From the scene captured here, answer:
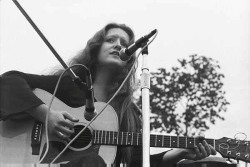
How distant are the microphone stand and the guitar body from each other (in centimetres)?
87

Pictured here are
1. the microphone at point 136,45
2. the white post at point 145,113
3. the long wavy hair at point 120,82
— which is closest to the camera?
the white post at point 145,113

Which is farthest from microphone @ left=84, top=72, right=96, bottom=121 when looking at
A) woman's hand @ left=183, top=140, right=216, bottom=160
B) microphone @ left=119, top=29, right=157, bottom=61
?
woman's hand @ left=183, top=140, right=216, bottom=160

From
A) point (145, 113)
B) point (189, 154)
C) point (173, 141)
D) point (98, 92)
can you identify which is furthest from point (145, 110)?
point (98, 92)

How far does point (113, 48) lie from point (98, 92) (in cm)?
35

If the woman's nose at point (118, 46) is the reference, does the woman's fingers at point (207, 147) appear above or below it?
below

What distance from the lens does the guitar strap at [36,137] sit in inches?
92.3

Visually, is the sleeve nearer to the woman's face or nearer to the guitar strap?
the guitar strap

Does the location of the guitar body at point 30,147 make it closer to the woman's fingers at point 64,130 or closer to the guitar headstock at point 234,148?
the woman's fingers at point 64,130

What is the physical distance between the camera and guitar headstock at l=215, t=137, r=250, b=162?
2.40 meters

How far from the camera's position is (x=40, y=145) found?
92.8 inches

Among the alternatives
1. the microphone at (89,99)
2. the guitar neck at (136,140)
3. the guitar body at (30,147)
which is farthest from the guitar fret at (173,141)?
the microphone at (89,99)

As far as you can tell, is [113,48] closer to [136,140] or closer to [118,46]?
[118,46]

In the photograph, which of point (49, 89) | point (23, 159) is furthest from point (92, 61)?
point (23, 159)

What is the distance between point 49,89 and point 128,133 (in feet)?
2.04
